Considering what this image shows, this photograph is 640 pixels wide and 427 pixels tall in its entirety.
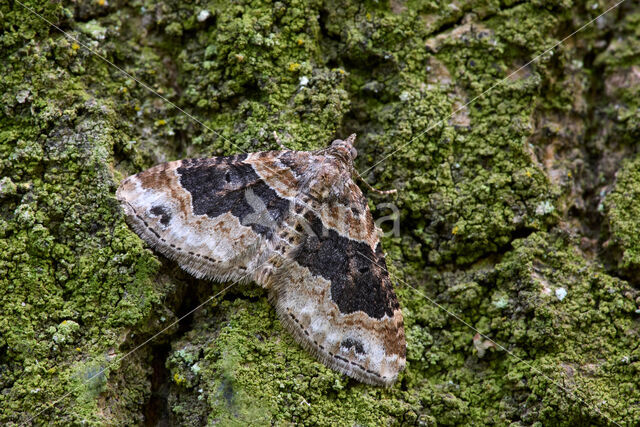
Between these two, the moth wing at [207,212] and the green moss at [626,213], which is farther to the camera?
the green moss at [626,213]

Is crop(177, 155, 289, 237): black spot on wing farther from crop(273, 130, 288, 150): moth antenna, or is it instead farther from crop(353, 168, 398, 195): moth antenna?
crop(353, 168, 398, 195): moth antenna

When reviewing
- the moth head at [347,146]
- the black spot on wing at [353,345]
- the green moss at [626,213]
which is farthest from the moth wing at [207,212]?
the green moss at [626,213]

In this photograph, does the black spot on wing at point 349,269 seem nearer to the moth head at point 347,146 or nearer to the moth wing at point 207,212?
the moth wing at point 207,212

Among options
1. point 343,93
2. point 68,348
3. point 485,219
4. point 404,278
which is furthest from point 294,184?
point 68,348

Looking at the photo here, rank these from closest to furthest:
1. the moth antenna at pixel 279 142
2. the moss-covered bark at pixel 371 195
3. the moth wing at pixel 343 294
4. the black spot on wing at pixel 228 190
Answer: the moss-covered bark at pixel 371 195, the moth wing at pixel 343 294, the black spot on wing at pixel 228 190, the moth antenna at pixel 279 142

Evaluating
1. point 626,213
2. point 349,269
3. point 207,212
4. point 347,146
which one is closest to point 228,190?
point 207,212

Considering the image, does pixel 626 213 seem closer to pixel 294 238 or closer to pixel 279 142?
pixel 294 238
